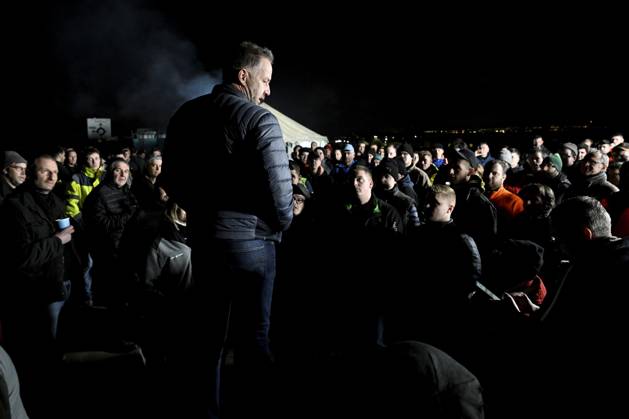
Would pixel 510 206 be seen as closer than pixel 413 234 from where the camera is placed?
No

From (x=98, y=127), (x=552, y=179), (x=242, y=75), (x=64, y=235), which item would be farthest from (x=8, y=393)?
(x=98, y=127)

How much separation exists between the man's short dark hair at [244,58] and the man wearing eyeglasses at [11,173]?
14.2 feet

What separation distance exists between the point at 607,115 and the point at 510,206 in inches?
1187

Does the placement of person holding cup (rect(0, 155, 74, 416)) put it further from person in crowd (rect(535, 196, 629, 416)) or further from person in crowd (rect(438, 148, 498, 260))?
person in crowd (rect(438, 148, 498, 260))

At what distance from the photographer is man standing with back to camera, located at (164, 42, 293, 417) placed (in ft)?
6.90

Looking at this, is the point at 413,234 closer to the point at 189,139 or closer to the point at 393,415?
the point at 189,139

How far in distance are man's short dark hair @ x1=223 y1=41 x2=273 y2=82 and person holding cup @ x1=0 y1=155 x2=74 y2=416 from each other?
2.40 m

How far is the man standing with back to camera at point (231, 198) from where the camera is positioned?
82.8 inches

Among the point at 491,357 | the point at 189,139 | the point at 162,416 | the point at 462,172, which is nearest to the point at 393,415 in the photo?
the point at 189,139

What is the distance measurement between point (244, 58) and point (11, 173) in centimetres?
447

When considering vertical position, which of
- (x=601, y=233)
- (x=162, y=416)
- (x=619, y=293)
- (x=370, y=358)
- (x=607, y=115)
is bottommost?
(x=162, y=416)

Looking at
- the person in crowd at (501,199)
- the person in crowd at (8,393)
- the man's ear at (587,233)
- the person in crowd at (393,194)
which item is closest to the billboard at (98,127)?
the person in crowd at (393,194)

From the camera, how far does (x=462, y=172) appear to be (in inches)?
229

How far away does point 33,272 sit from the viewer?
136 inches
